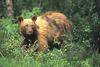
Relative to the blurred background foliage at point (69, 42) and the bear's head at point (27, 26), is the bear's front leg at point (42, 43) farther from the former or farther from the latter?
the blurred background foliage at point (69, 42)

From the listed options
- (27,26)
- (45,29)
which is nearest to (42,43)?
(27,26)

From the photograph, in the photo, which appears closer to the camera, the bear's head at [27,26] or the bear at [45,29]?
the bear's head at [27,26]

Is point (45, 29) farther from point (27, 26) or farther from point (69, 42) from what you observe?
point (69, 42)

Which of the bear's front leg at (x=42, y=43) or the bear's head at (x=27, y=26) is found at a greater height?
the bear's head at (x=27, y=26)

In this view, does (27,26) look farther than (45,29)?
No

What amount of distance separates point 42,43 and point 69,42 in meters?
0.86

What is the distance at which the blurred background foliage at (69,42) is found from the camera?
10172 millimetres

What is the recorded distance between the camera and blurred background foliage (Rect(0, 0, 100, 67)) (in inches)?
400

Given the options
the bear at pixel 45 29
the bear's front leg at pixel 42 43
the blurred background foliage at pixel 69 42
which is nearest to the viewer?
the blurred background foliage at pixel 69 42

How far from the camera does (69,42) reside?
1262 centimetres

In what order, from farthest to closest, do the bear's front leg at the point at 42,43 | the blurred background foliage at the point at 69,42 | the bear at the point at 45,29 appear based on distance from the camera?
the bear at the point at 45,29, the bear's front leg at the point at 42,43, the blurred background foliage at the point at 69,42

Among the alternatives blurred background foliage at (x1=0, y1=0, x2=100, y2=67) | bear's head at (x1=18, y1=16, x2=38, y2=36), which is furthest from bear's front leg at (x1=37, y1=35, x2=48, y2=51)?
blurred background foliage at (x1=0, y1=0, x2=100, y2=67)

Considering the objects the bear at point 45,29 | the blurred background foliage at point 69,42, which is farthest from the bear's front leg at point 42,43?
the blurred background foliage at point 69,42

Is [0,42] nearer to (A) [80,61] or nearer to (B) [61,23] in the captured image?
(A) [80,61]
